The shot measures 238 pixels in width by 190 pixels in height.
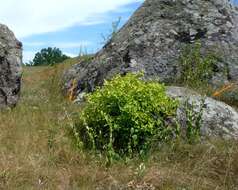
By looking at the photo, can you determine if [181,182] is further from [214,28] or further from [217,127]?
[214,28]

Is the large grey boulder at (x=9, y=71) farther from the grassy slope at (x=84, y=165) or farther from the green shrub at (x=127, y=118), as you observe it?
the green shrub at (x=127, y=118)

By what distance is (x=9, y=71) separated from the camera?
10125mm

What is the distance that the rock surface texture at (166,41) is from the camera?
38.9ft

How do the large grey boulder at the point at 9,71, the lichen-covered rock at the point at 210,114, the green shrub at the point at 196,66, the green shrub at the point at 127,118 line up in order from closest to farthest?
the green shrub at the point at 127,118, the lichen-covered rock at the point at 210,114, the large grey boulder at the point at 9,71, the green shrub at the point at 196,66

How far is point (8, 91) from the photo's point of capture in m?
10.1

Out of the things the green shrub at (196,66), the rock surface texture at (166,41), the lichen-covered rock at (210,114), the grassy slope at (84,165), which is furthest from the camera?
the rock surface texture at (166,41)

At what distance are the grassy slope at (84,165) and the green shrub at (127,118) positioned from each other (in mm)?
300

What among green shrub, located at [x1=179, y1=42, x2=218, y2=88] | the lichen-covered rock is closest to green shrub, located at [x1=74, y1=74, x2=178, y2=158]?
the lichen-covered rock

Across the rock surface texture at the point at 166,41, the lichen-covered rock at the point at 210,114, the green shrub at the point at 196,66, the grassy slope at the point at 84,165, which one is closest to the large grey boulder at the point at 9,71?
the grassy slope at the point at 84,165

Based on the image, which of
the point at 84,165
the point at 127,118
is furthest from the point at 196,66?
the point at 84,165

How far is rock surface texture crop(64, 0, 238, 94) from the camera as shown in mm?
11859

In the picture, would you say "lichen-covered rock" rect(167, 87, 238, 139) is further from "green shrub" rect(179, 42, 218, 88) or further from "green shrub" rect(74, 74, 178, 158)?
"green shrub" rect(179, 42, 218, 88)

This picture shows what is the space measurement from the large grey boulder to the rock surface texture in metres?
2.17

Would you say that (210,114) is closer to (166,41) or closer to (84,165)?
(84,165)
